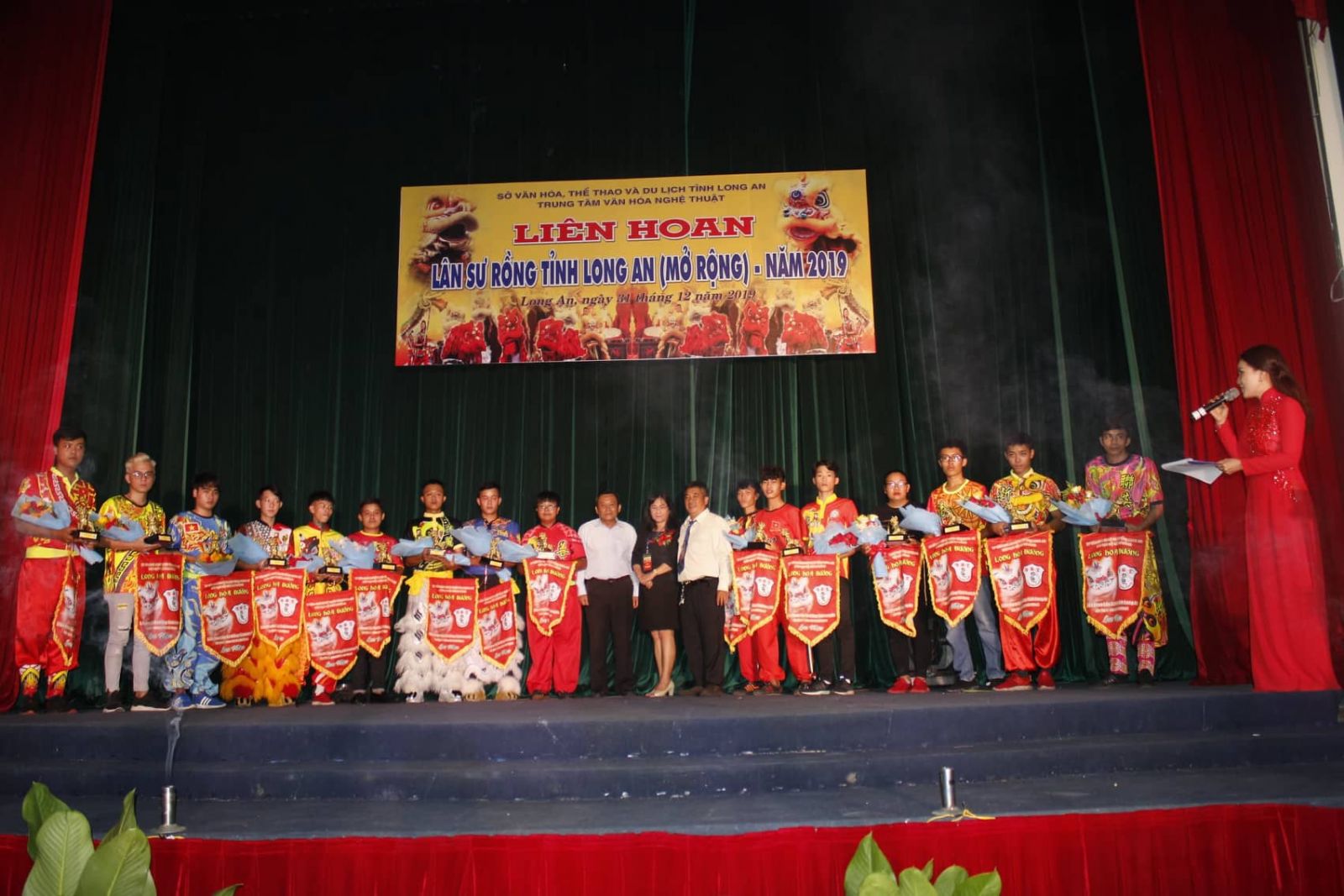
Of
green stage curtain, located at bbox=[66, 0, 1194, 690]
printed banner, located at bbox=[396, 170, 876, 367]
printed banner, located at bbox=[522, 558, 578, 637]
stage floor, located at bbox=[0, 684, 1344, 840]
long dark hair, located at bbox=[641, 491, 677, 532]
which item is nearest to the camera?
stage floor, located at bbox=[0, 684, 1344, 840]

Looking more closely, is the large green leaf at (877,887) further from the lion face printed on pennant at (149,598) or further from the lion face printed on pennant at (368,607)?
the lion face printed on pennant at (149,598)

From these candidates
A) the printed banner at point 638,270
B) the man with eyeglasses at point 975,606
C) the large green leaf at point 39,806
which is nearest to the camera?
the large green leaf at point 39,806

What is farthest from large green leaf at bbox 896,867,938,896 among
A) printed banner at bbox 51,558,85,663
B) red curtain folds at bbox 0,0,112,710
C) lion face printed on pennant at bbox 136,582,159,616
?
red curtain folds at bbox 0,0,112,710

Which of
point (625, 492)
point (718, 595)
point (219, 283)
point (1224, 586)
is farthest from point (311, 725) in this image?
point (1224, 586)

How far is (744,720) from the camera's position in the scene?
416 cm

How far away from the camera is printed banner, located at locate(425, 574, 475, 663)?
17.7 feet

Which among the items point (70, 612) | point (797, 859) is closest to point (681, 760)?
point (797, 859)

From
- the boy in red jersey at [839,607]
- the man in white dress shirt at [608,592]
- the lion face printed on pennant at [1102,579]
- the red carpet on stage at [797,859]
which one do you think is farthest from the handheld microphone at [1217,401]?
the man in white dress shirt at [608,592]

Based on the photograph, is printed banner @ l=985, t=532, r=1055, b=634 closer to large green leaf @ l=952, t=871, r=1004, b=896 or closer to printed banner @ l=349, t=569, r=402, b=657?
printed banner @ l=349, t=569, r=402, b=657

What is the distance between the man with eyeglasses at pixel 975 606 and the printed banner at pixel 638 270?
1297mm

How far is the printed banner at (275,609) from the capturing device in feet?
17.5

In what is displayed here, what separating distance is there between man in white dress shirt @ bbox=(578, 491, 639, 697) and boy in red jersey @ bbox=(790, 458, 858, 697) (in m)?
1.01

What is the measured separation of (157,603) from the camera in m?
5.17

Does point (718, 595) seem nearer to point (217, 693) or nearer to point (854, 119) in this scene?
point (217, 693)
